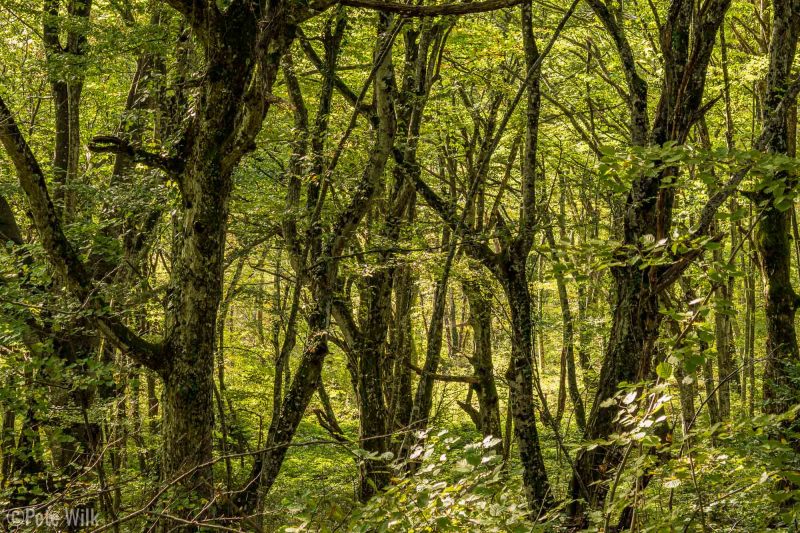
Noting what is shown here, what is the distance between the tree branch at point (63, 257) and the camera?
5020 mm

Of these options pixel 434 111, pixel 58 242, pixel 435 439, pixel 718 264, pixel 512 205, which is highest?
pixel 434 111

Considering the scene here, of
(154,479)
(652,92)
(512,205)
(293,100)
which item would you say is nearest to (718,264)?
(154,479)

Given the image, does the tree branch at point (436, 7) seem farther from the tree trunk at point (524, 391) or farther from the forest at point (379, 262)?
the tree trunk at point (524, 391)

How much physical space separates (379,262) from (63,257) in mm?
3663

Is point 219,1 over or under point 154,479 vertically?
Result: over

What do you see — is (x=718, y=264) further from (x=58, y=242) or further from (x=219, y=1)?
(x=58, y=242)

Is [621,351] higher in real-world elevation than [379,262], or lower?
lower

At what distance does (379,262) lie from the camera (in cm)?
812

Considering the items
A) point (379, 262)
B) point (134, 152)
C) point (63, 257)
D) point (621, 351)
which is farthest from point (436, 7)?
point (379, 262)

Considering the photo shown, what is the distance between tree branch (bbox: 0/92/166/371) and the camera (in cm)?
502

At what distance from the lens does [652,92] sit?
12805 mm

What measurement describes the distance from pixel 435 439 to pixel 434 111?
8.03m

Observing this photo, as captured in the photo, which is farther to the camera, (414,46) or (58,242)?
(414,46)

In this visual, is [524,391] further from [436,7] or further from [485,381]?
[485,381]
